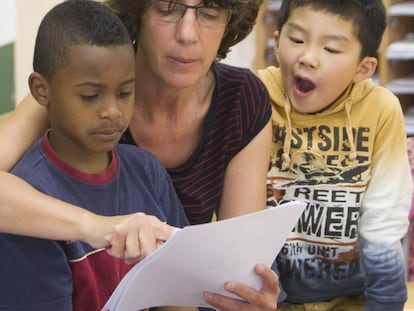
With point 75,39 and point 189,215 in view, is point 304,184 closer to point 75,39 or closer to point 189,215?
point 189,215

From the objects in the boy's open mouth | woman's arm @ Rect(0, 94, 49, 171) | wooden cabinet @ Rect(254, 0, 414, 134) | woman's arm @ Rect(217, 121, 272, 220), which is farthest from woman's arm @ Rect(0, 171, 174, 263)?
wooden cabinet @ Rect(254, 0, 414, 134)

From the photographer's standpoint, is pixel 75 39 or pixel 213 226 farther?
pixel 75 39

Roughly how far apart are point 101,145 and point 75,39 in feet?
0.50

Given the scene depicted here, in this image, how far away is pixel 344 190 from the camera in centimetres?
155

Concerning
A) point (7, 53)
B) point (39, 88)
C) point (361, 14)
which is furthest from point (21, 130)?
point (7, 53)

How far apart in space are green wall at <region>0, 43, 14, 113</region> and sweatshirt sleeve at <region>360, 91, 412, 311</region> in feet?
4.66

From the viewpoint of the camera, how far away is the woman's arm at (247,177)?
150 cm

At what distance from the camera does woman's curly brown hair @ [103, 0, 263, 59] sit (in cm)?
135

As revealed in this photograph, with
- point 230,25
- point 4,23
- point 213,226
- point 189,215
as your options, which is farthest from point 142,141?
point 4,23

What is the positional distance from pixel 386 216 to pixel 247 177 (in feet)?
0.94

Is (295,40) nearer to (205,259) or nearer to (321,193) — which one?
(321,193)

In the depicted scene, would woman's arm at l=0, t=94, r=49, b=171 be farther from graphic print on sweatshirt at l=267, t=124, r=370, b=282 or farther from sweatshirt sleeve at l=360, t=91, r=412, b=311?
sweatshirt sleeve at l=360, t=91, r=412, b=311

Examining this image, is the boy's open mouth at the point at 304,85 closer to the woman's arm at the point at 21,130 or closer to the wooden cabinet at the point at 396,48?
the woman's arm at the point at 21,130

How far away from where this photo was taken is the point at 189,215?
1.48 metres
